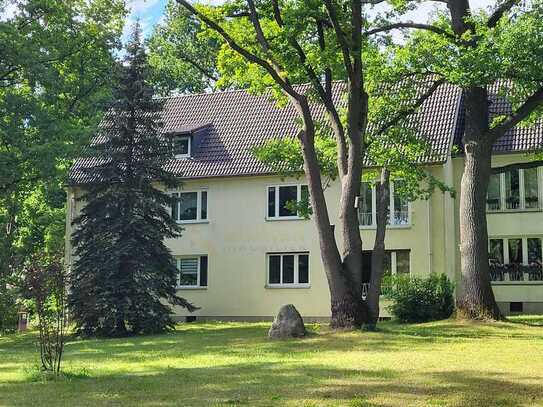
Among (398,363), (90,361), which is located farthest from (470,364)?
(90,361)

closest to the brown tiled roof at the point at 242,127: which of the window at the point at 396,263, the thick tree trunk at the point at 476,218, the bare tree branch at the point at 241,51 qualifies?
the window at the point at 396,263

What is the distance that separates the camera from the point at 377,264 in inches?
837

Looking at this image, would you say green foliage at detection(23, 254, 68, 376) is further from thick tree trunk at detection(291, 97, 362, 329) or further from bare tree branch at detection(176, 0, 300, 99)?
bare tree branch at detection(176, 0, 300, 99)

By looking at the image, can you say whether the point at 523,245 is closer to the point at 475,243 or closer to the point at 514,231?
the point at 514,231

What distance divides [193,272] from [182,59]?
2205 centimetres

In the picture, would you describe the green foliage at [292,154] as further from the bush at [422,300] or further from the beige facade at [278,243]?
the beige facade at [278,243]

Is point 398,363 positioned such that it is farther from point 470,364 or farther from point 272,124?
point 272,124

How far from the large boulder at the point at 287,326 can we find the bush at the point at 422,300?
24.0ft

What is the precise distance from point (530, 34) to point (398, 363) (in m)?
8.87

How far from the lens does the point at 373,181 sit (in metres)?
26.4

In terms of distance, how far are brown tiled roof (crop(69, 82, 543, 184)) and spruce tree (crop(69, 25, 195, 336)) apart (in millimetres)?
5561

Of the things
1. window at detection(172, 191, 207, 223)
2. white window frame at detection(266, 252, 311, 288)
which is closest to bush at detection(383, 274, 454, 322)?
white window frame at detection(266, 252, 311, 288)

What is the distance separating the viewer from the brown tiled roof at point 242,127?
3056cm

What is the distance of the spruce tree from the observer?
24609 millimetres
